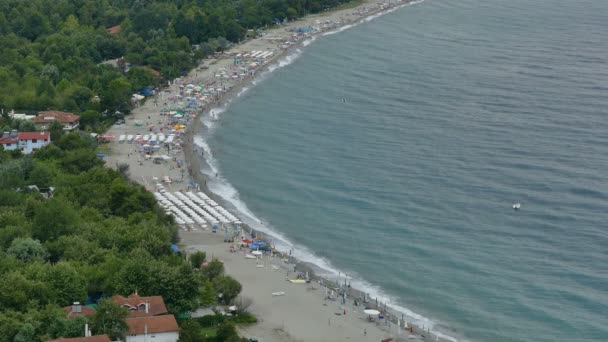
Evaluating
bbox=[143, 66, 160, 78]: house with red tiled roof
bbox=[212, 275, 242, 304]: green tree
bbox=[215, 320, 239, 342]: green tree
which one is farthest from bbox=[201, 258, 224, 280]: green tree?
bbox=[143, 66, 160, 78]: house with red tiled roof

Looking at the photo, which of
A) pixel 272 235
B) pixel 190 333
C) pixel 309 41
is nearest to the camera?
pixel 190 333

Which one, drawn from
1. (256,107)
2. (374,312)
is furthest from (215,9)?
(374,312)

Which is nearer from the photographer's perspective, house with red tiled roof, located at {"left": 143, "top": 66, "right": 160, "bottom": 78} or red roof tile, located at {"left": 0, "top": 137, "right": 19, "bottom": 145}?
red roof tile, located at {"left": 0, "top": 137, "right": 19, "bottom": 145}

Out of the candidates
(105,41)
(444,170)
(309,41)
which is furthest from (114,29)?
(444,170)

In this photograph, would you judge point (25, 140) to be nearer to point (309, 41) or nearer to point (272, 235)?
point (272, 235)

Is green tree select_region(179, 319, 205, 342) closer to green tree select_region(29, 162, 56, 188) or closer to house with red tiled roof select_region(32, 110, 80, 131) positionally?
green tree select_region(29, 162, 56, 188)

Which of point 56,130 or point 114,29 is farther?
point 114,29
